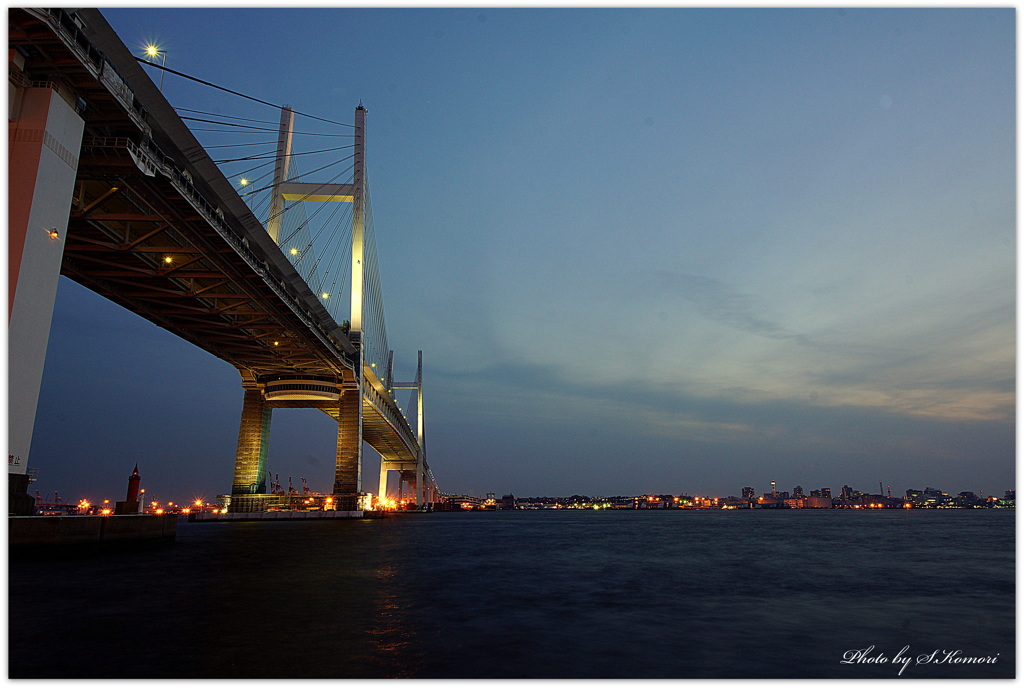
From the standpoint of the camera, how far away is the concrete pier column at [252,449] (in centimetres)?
5962

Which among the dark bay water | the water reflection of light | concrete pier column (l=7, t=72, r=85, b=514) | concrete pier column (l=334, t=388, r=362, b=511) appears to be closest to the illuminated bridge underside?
concrete pier column (l=334, t=388, r=362, b=511)

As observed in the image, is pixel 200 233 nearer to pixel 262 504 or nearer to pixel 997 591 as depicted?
pixel 997 591

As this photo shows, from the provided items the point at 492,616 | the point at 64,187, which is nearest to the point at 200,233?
the point at 64,187

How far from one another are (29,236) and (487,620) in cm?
1393

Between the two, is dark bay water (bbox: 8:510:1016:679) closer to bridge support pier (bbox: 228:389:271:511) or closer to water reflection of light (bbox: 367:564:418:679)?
water reflection of light (bbox: 367:564:418:679)

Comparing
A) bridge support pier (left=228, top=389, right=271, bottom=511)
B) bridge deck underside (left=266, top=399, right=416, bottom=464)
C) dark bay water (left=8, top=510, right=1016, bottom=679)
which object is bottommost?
dark bay water (left=8, top=510, right=1016, bottom=679)

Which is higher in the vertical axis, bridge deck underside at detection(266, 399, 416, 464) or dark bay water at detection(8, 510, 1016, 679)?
bridge deck underside at detection(266, 399, 416, 464)

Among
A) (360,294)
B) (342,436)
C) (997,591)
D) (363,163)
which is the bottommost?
(997,591)

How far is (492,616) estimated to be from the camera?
36.4ft

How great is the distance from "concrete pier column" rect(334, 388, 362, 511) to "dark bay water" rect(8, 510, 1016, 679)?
38840 millimetres

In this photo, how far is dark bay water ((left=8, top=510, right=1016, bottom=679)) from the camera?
24.9ft

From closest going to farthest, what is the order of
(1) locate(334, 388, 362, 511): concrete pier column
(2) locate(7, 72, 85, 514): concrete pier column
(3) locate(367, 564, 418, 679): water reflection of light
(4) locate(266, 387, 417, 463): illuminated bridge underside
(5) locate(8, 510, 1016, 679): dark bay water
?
(3) locate(367, 564, 418, 679): water reflection of light < (5) locate(8, 510, 1016, 679): dark bay water < (2) locate(7, 72, 85, 514): concrete pier column < (1) locate(334, 388, 362, 511): concrete pier column < (4) locate(266, 387, 417, 463): illuminated bridge underside

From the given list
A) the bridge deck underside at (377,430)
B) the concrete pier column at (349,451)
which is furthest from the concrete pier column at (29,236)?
the bridge deck underside at (377,430)

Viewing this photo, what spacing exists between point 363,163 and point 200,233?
38.4 meters
